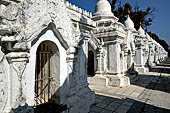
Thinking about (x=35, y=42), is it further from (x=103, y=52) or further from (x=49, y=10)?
(x=103, y=52)

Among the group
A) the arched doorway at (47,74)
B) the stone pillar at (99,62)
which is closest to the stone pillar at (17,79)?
the arched doorway at (47,74)

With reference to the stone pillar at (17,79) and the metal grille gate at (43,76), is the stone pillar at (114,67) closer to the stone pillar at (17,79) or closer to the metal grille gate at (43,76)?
the metal grille gate at (43,76)

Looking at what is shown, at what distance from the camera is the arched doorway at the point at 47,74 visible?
3838 millimetres

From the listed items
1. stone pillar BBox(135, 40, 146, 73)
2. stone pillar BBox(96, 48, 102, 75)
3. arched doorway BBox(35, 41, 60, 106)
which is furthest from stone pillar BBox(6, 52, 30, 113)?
stone pillar BBox(135, 40, 146, 73)

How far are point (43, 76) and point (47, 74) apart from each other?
137 mm

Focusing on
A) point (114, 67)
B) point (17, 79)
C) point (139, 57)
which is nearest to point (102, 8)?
point (114, 67)

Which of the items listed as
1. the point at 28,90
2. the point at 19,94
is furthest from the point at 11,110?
the point at 28,90

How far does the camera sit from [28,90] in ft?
9.41

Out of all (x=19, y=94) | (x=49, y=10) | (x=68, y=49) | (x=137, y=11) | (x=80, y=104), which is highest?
(x=137, y=11)

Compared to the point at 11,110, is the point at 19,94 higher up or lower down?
higher up

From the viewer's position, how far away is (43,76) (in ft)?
13.1

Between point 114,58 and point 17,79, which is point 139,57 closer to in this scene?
point 114,58

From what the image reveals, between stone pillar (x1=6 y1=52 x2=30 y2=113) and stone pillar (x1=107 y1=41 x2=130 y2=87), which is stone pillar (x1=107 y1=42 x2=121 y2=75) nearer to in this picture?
stone pillar (x1=107 y1=41 x2=130 y2=87)

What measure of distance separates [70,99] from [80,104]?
0.60 metres
